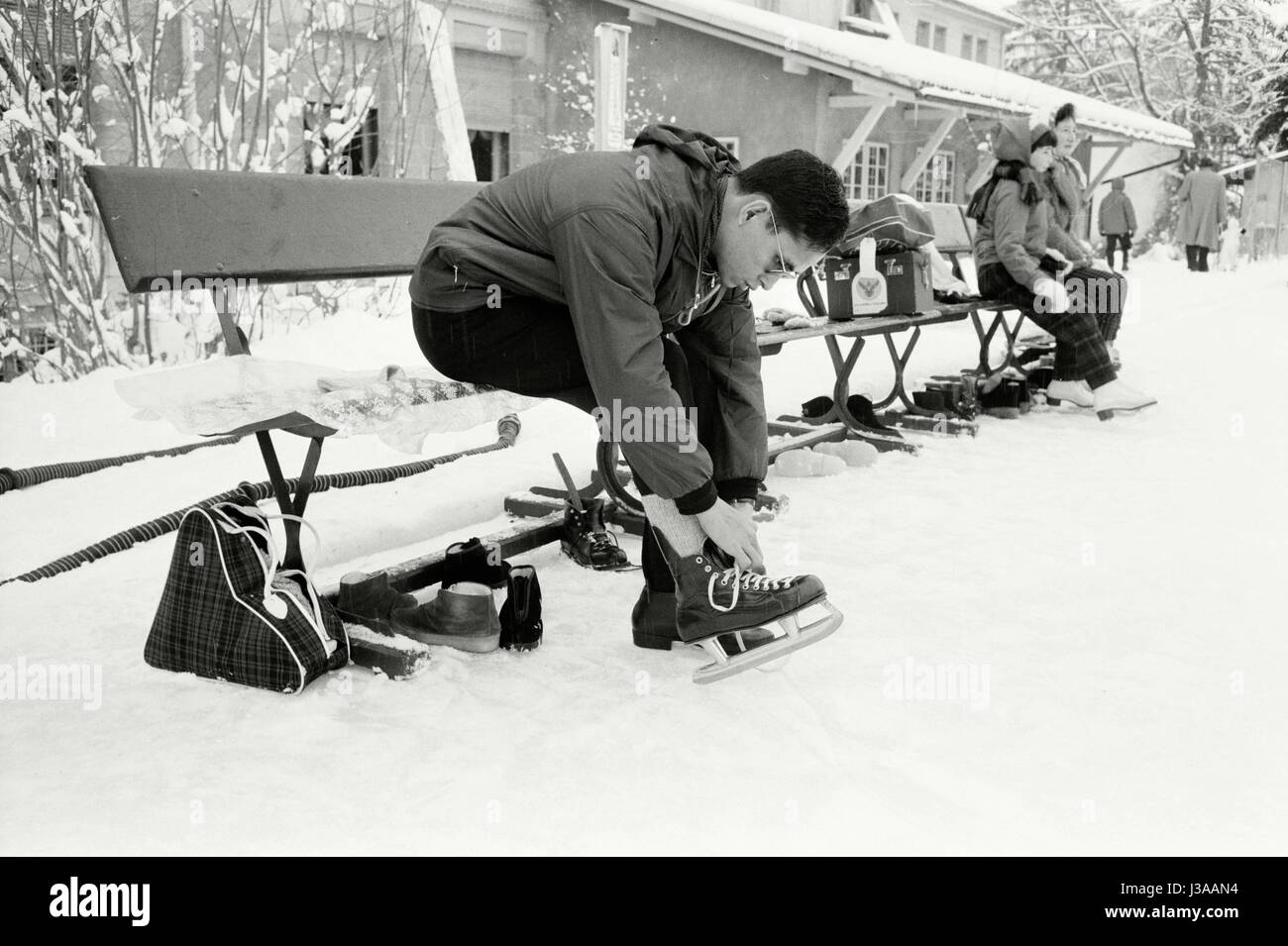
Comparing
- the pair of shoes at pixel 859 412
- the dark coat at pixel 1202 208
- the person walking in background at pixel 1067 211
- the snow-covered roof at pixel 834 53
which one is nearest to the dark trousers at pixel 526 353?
the pair of shoes at pixel 859 412

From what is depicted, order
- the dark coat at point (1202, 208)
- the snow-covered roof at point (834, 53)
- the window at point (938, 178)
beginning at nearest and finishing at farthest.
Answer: the snow-covered roof at point (834, 53) → the dark coat at point (1202, 208) → the window at point (938, 178)

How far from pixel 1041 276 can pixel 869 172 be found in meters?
13.4

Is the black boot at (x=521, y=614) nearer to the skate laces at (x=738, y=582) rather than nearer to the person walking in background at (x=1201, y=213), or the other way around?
the skate laces at (x=738, y=582)

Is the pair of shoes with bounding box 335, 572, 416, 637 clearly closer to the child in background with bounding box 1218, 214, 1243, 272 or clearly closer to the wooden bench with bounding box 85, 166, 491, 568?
the wooden bench with bounding box 85, 166, 491, 568

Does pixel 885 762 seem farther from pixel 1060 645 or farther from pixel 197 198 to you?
pixel 197 198

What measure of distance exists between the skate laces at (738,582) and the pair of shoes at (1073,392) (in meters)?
3.94

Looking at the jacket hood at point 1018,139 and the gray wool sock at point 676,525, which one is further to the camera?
the jacket hood at point 1018,139

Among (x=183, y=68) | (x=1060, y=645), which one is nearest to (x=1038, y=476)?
(x=1060, y=645)

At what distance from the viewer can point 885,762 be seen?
209cm

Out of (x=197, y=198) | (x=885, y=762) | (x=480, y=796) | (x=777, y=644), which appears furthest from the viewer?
(x=197, y=198)

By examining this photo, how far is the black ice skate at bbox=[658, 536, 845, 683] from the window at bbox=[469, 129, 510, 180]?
11004 millimetres

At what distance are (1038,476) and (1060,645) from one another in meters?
1.87

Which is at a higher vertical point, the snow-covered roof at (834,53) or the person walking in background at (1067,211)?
the snow-covered roof at (834,53)

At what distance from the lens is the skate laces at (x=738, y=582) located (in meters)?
2.33
